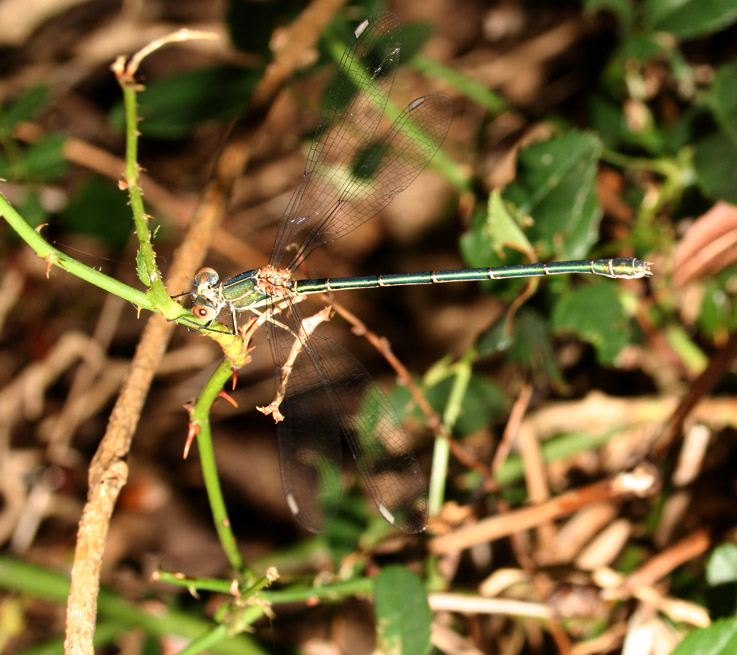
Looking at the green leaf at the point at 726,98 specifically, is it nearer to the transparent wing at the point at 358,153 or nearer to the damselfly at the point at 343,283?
the damselfly at the point at 343,283

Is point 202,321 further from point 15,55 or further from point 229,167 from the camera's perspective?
point 15,55

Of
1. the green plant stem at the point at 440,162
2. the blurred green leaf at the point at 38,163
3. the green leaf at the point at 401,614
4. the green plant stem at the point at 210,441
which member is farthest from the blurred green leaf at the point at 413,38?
the green leaf at the point at 401,614

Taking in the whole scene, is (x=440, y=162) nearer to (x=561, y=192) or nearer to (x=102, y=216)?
(x=561, y=192)

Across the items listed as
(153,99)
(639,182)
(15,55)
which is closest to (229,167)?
(153,99)

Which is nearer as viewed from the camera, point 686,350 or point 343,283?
point 343,283

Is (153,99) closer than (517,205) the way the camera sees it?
No

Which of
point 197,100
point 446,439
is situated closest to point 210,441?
point 446,439

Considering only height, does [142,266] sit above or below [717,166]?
below
